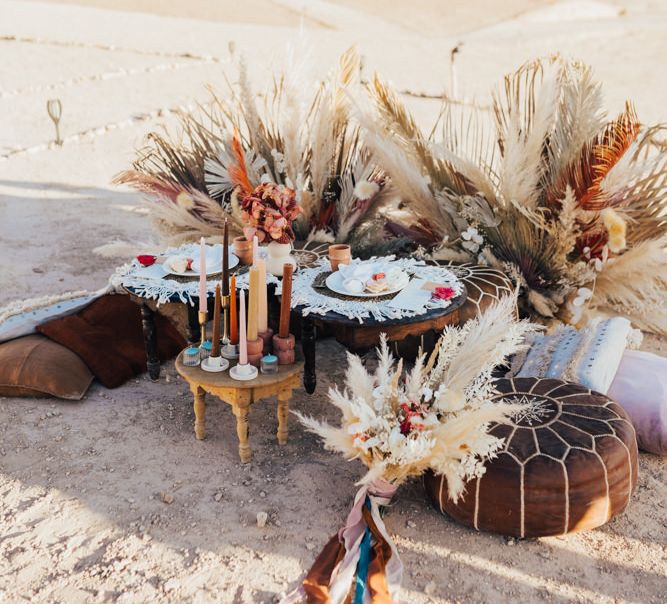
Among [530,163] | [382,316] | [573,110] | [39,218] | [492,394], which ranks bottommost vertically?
[39,218]

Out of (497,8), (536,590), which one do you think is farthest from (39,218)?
(497,8)

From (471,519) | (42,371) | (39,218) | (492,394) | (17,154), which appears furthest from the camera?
(17,154)

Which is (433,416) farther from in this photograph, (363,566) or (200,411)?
(200,411)

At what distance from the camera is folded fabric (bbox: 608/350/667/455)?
352cm

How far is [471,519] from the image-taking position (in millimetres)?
2994

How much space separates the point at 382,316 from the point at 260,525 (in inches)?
43.2

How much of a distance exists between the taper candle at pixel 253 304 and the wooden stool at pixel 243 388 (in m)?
0.21

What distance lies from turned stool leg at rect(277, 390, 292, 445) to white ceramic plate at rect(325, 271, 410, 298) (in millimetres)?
580

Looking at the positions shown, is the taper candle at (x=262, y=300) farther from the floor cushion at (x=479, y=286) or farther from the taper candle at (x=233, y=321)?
the floor cushion at (x=479, y=286)

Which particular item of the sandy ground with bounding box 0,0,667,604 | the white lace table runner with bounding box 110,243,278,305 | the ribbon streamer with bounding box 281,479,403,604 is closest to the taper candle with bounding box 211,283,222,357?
the white lace table runner with bounding box 110,243,278,305

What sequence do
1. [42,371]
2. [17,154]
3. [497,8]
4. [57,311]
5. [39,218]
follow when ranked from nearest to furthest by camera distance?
[42,371] < [57,311] < [39,218] < [17,154] < [497,8]

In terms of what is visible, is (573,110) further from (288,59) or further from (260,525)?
(260,525)

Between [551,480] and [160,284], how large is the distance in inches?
86.6

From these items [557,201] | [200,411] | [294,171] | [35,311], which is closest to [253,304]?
[200,411]
